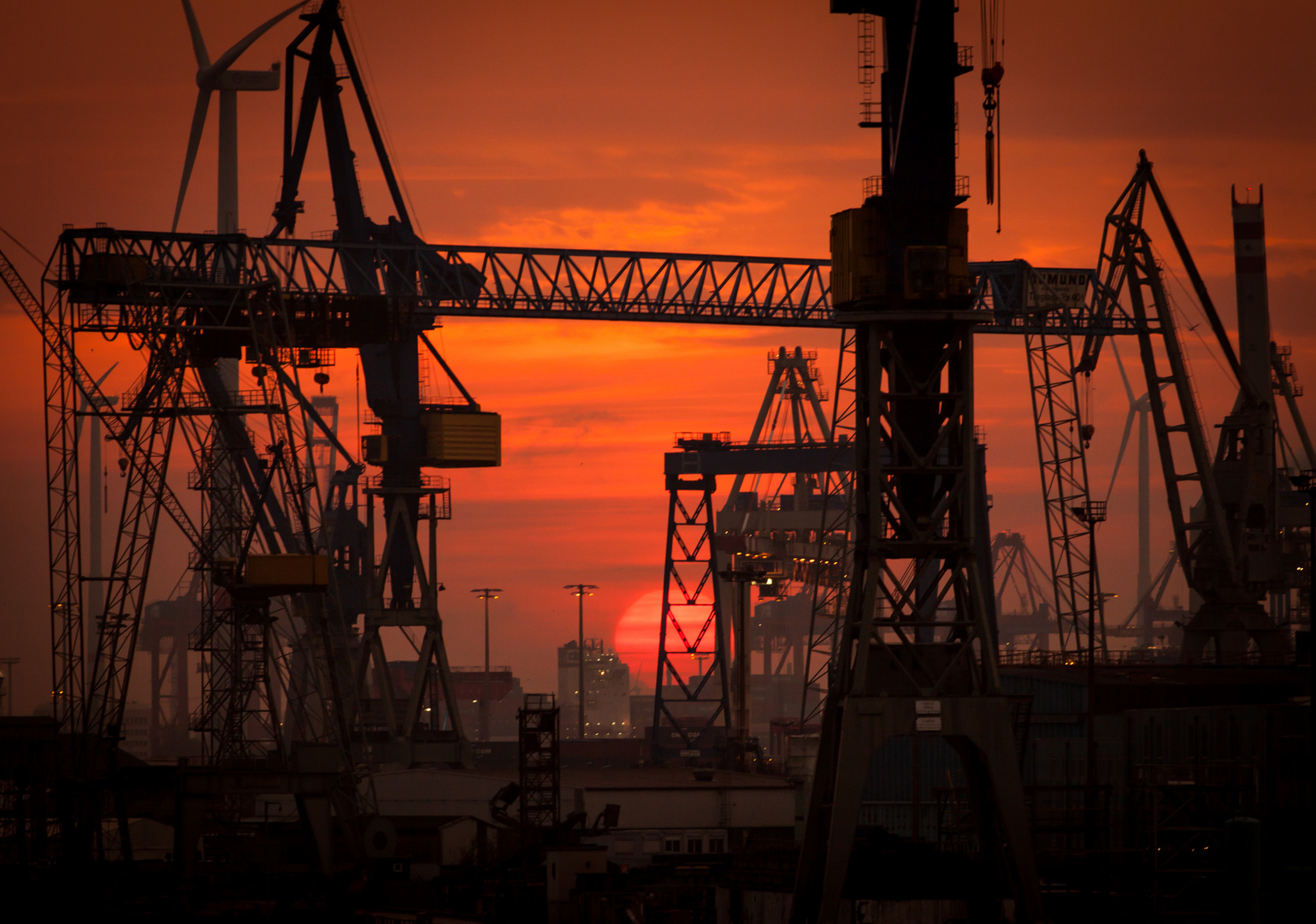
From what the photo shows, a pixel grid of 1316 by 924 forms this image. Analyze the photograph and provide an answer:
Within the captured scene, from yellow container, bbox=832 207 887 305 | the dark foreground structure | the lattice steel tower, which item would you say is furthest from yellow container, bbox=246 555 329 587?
yellow container, bbox=832 207 887 305

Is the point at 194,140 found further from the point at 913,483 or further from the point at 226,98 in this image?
the point at 913,483

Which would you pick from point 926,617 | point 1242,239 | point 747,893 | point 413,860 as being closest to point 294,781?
point 413,860

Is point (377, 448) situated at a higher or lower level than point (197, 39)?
lower

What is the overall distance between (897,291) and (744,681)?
4859 cm

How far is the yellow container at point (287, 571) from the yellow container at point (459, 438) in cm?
1483

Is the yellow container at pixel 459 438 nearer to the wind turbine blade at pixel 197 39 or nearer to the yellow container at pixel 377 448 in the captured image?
the yellow container at pixel 377 448

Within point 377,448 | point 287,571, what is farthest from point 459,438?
point 287,571

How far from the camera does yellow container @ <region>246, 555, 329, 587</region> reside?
68375 millimetres

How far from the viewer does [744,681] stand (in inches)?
3656

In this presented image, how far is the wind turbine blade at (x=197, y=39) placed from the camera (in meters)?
104

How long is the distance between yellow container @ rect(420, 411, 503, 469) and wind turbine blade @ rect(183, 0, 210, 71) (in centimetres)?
3262

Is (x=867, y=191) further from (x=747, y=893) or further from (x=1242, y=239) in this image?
(x=1242, y=239)

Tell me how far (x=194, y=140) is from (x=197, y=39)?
391 inches

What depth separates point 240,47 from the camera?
9675cm
